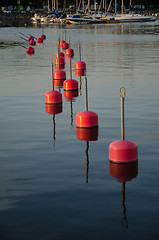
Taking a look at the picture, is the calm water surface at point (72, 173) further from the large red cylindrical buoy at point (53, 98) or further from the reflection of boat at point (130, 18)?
the reflection of boat at point (130, 18)

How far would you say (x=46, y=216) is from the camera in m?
12.3

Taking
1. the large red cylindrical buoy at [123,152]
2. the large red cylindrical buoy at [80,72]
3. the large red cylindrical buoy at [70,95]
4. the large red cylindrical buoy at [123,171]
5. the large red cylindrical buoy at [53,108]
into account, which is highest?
the large red cylindrical buoy at [123,152]

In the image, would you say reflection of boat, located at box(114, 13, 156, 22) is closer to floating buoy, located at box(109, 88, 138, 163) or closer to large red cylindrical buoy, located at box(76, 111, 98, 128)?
large red cylindrical buoy, located at box(76, 111, 98, 128)

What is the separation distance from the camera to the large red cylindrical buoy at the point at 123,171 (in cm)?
1525

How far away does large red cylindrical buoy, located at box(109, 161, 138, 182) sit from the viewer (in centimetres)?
1525

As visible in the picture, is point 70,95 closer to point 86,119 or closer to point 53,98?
point 53,98

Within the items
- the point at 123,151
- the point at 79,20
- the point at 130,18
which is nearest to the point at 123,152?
the point at 123,151

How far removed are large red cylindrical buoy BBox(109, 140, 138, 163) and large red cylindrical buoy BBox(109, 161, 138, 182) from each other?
14 cm

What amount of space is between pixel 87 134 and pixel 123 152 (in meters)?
4.65

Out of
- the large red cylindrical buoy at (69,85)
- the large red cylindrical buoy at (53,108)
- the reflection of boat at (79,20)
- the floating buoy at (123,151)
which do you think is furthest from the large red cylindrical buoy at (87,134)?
the reflection of boat at (79,20)

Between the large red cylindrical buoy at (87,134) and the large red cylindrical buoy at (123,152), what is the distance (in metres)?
3.61

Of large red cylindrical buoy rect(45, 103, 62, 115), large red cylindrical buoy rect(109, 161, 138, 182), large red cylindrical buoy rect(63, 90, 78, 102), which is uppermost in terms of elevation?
large red cylindrical buoy rect(109, 161, 138, 182)

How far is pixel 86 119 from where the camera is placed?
21.5 meters

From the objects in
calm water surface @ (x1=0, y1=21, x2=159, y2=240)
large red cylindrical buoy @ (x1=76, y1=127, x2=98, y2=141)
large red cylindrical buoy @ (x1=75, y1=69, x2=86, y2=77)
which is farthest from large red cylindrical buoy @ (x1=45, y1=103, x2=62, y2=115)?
large red cylindrical buoy @ (x1=75, y1=69, x2=86, y2=77)
